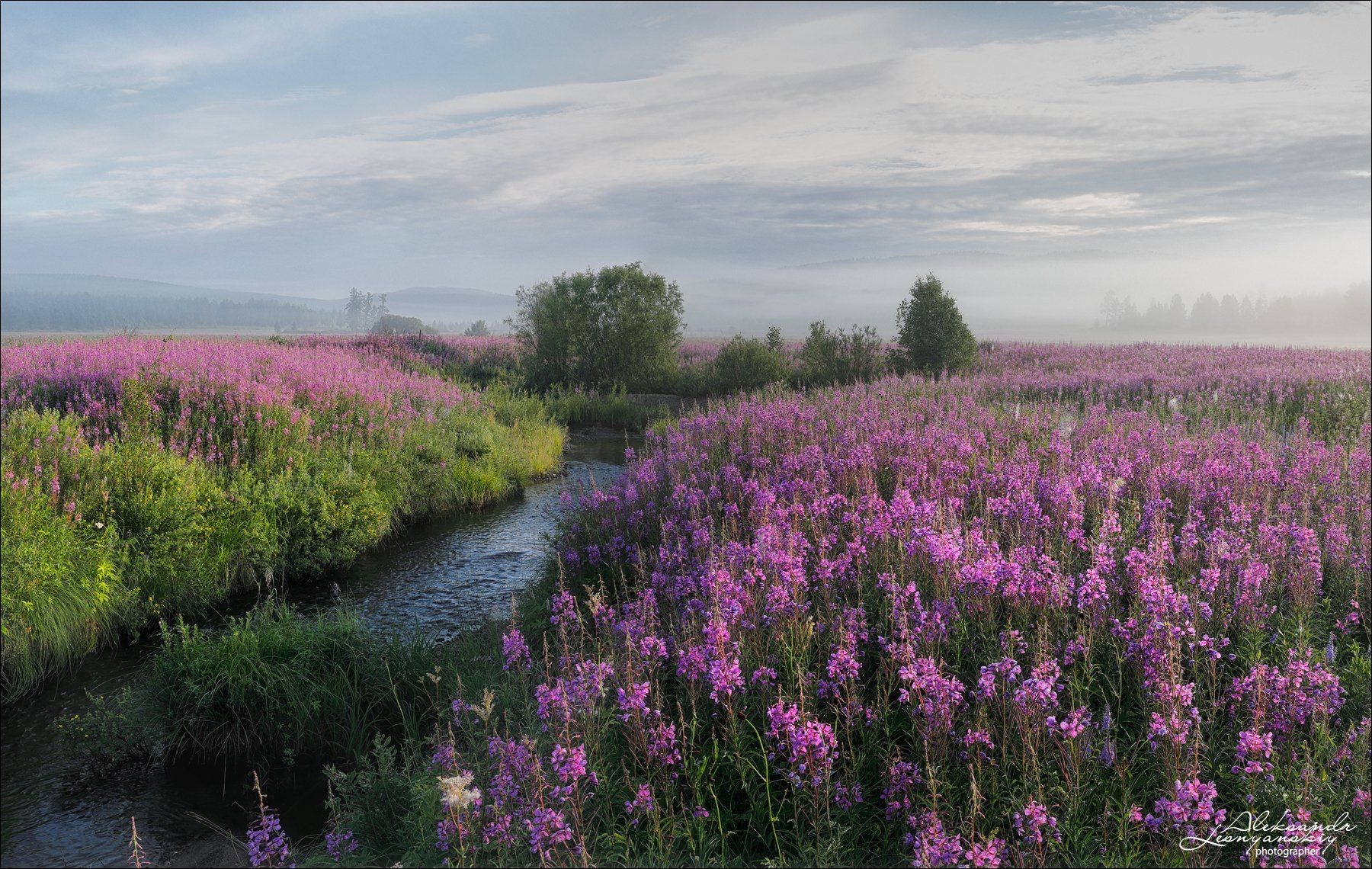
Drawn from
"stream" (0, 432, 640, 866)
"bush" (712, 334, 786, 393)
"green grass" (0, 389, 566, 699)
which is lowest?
"stream" (0, 432, 640, 866)

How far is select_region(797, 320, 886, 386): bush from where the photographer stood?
22812 millimetres

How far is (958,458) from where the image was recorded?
273 inches

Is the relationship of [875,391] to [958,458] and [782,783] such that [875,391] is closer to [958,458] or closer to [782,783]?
[958,458]

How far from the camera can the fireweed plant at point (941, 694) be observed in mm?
3051

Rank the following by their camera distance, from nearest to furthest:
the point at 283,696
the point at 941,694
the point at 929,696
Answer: the point at 941,694
the point at 929,696
the point at 283,696

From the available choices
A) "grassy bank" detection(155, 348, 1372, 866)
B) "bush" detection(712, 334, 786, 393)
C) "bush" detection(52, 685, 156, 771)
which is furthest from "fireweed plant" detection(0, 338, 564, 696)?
"bush" detection(712, 334, 786, 393)

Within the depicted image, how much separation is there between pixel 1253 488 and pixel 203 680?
8351 millimetres

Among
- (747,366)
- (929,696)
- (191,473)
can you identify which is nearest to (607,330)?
(747,366)

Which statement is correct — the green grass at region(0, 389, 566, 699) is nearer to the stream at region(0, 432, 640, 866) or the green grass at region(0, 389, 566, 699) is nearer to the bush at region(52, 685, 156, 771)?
the stream at region(0, 432, 640, 866)

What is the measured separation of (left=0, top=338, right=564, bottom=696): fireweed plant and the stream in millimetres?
429

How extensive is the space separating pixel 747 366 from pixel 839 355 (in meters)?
2.88

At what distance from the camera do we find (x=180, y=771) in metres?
5.40

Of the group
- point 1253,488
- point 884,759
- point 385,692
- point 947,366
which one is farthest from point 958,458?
point 947,366

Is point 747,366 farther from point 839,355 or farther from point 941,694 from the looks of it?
point 941,694
